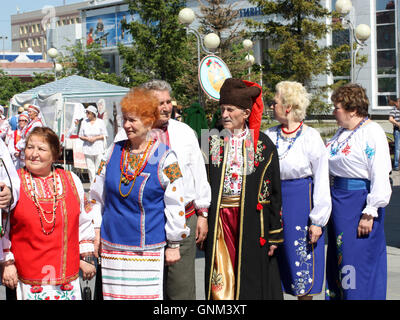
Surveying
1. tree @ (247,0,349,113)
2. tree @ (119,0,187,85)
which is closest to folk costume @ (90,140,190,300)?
tree @ (247,0,349,113)

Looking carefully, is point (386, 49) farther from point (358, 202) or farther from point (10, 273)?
point (10, 273)

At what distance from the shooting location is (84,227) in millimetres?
4430

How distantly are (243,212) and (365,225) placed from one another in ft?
3.26

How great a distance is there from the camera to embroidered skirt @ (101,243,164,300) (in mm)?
4297

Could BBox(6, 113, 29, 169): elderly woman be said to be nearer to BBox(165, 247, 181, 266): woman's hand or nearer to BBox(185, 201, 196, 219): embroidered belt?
BBox(185, 201, 196, 219): embroidered belt

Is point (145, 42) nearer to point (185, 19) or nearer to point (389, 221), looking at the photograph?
point (185, 19)

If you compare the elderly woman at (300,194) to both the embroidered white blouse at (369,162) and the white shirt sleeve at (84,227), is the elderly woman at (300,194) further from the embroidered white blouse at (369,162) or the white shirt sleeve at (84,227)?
the white shirt sleeve at (84,227)

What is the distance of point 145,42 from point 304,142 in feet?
76.5

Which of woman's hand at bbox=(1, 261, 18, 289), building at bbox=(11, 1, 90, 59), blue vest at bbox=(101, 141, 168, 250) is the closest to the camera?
woman's hand at bbox=(1, 261, 18, 289)

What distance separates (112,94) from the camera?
18.2 meters

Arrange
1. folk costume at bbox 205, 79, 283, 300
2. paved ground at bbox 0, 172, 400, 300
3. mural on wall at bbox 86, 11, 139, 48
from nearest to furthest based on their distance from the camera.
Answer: folk costume at bbox 205, 79, 283, 300, paved ground at bbox 0, 172, 400, 300, mural on wall at bbox 86, 11, 139, 48

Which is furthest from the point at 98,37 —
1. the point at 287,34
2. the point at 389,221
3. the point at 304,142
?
the point at 304,142

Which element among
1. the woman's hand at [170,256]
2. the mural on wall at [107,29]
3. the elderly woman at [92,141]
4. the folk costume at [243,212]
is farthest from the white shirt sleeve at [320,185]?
the mural on wall at [107,29]

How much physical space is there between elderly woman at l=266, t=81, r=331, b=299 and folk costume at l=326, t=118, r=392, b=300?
0.47 ft
